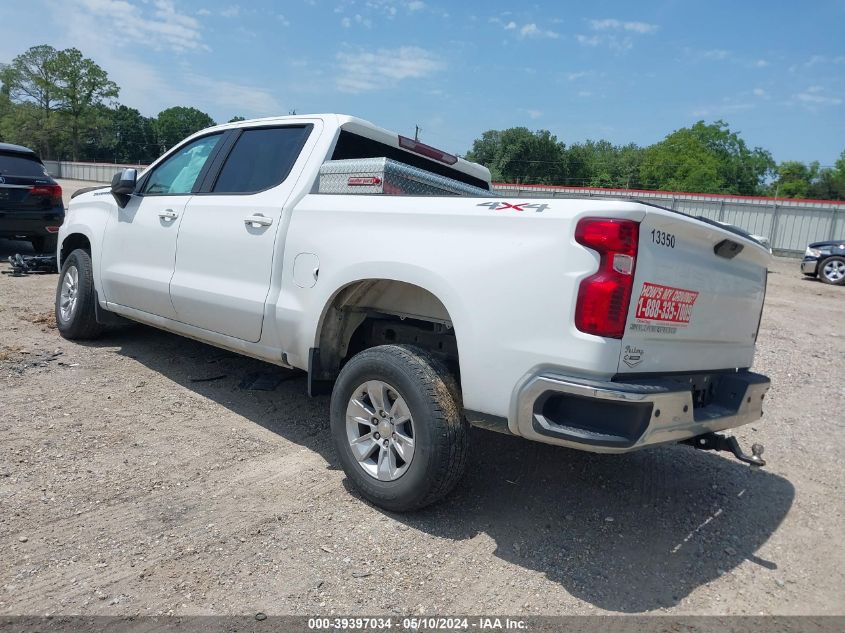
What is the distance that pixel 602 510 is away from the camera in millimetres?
3596

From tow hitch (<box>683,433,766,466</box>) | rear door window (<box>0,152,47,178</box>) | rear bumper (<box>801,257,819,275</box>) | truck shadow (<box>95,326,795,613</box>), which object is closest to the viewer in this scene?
truck shadow (<box>95,326,795,613</box>)

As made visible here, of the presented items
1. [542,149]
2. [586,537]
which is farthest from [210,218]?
[542,149]

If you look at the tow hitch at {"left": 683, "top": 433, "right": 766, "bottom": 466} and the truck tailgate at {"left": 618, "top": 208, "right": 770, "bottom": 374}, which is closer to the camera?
the truck tailgate at {"left": 618, "top": 208, "right": 770, "bottom": 374}

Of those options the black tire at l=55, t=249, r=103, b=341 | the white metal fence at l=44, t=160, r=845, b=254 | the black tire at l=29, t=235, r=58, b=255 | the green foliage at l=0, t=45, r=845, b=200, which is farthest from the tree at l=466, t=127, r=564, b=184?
the black tire at l=55, t=249, r=103, b=341

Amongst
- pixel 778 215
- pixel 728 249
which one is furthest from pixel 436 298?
pixel 778 215

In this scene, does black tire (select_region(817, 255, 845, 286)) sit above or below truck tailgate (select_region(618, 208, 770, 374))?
below

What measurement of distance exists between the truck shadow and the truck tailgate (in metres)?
0.89

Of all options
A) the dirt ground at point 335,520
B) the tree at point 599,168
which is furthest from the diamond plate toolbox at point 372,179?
the tree at point 599,168

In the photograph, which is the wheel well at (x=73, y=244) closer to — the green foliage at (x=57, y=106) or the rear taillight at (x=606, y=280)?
the rear taillight at (x=606, y=280)

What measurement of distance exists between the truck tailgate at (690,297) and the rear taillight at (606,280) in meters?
0.06

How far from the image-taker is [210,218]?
176 inches

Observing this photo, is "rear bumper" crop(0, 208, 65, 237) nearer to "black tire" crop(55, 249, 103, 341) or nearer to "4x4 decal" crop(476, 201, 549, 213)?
"black tire" crop(55, 249, 103, 341)

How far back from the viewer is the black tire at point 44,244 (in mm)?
10320

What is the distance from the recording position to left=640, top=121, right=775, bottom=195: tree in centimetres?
7731
